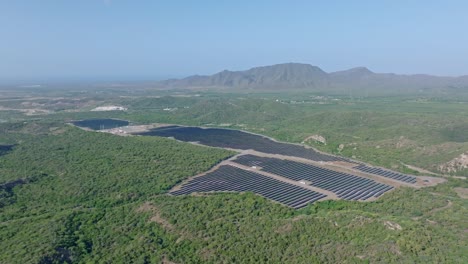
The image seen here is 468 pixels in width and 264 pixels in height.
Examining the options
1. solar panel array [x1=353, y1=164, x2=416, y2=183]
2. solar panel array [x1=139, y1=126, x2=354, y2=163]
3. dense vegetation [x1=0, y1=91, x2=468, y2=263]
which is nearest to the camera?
dense vegetation [x1=0, y1=91, x2=468, y2=263]

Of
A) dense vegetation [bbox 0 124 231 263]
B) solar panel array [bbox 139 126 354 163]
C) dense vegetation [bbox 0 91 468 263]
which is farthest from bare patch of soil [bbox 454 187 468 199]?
dense vegetation [bbox 0 124 231 263]

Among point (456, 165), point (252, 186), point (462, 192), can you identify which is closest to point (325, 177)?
point (252, 186)

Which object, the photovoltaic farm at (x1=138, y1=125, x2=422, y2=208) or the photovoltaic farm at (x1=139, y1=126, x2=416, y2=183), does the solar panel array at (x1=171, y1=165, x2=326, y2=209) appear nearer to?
the photovoltaic farm at (x1=138, y1=125, x2=422, y2=208)

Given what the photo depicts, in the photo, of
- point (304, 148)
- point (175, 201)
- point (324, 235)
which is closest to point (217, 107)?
point (304, 148)

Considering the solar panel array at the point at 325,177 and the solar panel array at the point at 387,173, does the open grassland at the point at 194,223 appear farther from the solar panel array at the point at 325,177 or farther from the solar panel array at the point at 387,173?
the solar panel array at the point at 387,173

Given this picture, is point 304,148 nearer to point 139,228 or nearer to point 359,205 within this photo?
point 359,205

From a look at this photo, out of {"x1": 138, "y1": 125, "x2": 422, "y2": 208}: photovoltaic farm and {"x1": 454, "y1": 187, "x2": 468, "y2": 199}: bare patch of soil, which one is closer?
{"x1": 454, "y1": 187, "x2": 468, "y2": 199}: bare patch of soil

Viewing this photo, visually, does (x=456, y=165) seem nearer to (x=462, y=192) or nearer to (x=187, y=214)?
(x=462, y=192)

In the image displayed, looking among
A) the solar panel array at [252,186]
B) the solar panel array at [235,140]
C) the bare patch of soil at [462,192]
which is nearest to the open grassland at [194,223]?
the bare patch of soil at [462,192]
